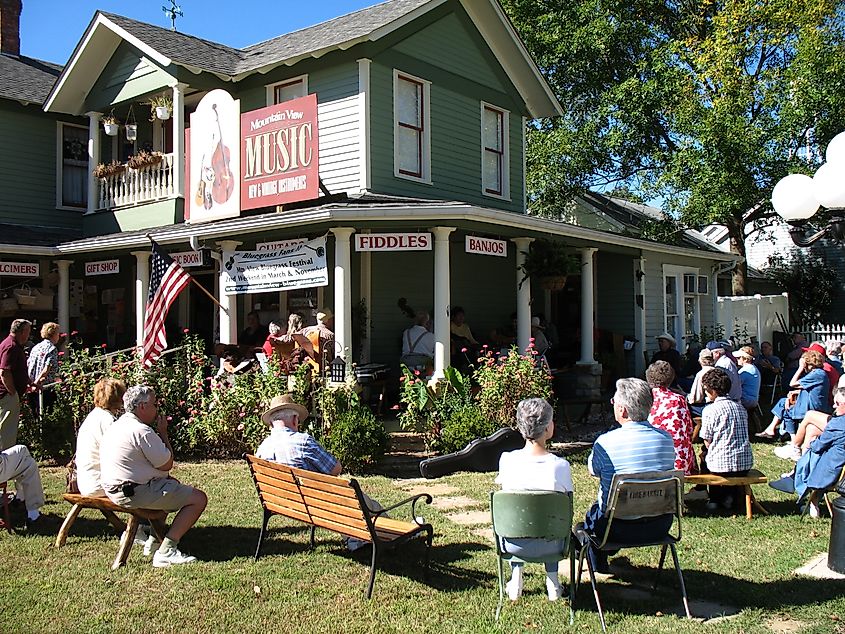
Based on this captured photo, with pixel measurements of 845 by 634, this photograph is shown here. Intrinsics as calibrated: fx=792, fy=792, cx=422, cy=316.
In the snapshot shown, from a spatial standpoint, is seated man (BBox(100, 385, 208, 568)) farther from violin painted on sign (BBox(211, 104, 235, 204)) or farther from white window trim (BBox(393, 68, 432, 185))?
white window trim (BBox(393, 68, 432, 185))

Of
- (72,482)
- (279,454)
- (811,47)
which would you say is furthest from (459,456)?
(811,47)

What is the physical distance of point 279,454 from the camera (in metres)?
6.20

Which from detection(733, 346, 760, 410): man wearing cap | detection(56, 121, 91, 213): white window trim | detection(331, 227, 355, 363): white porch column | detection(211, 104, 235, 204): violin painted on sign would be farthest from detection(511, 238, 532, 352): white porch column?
detection(56, 121, 91, 213): white window trim

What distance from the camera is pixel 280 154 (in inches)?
470

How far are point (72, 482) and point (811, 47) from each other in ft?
62.4

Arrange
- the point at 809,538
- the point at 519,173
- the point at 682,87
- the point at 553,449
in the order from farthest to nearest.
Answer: the point at 682,87 < the point at 519,173 < the point at 553,449 < the point at 809,538

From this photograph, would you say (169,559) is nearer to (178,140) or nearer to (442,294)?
(442,294)

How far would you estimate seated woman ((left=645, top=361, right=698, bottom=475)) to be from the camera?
7.29 m

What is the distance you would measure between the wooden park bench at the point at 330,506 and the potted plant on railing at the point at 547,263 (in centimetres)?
736

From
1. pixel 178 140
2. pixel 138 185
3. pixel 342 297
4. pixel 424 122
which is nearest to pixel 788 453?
pixel 342 297

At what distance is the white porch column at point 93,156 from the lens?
1622cm

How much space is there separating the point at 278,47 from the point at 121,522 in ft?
36.9

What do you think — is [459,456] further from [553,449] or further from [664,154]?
[664,154]

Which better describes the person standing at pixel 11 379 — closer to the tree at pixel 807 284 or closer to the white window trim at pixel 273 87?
the white window trim at pixel 273 87
